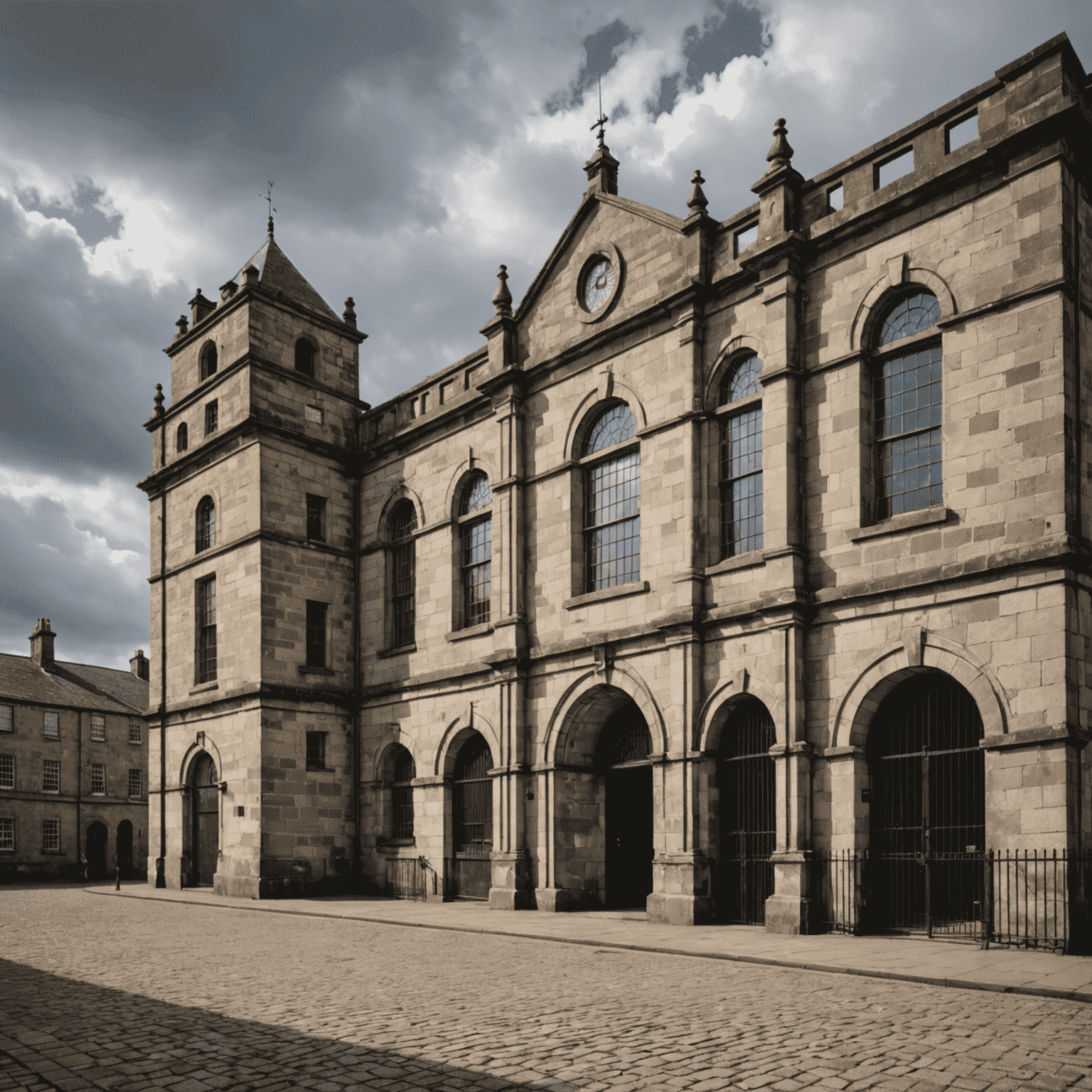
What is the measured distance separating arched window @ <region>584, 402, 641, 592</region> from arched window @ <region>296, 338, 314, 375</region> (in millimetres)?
10439

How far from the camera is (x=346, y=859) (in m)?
26.1

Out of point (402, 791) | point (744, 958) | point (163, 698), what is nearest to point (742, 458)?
point (744, 958)

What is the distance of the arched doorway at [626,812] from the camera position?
21141mm

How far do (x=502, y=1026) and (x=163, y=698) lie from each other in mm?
23279

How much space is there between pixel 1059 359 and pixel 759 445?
536 centimetres

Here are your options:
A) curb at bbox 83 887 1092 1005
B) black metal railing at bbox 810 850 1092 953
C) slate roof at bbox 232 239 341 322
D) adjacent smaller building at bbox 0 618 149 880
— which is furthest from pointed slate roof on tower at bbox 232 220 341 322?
Result: adjacent smaller building at bbox 0 618 149 880

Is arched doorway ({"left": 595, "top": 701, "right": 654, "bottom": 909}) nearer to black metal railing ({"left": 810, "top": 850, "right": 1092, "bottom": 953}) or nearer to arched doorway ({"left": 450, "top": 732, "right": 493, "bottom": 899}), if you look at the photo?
arched doorway ({"left": 450, "top": 732, "right": 493, "bottom": 899})

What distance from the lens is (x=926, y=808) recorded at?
15289 millimetres

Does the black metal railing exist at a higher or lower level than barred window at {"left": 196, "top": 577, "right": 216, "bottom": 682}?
lower

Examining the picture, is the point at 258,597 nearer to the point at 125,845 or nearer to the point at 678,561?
the point at 678,561

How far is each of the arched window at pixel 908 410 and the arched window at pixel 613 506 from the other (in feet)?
16.6

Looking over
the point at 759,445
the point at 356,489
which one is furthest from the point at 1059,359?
the point at 356,489

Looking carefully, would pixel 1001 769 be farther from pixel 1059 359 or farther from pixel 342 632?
pixel 342 632

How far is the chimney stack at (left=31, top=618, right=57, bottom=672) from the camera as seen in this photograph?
53844 millimetres
